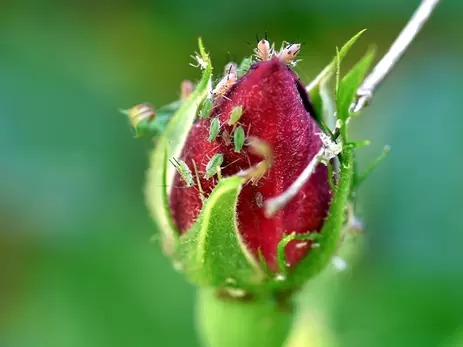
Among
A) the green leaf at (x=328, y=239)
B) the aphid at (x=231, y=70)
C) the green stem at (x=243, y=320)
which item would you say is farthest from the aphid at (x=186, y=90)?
the green stem at (x=243, y=320)

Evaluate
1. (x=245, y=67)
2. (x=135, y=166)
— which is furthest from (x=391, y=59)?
(x=135, y=166)

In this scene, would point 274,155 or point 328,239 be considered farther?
point 328,239

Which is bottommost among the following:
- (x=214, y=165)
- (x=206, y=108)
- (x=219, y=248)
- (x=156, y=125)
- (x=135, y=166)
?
(x=219, y=248)

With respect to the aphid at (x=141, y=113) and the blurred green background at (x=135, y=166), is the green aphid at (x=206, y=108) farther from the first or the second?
the blurred green background at (x=135, y=166)

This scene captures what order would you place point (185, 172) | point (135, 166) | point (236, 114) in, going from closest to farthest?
point (236, 114) → point (185, 172) → point (135, 166)

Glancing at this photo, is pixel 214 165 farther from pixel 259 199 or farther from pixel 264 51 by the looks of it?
pixel 264 51

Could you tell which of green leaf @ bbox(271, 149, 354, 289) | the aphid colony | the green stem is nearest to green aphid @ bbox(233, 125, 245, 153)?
the aphid colony
